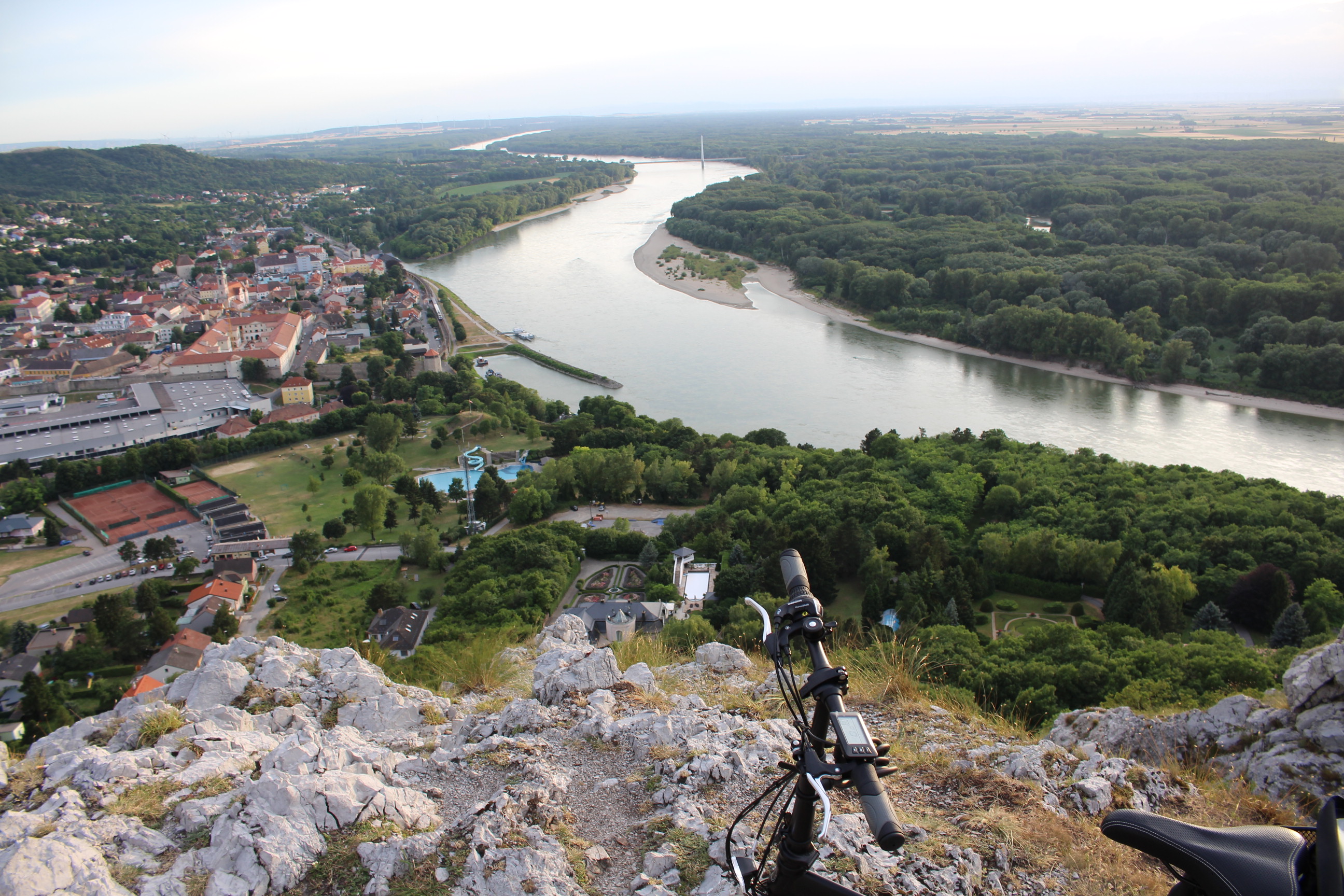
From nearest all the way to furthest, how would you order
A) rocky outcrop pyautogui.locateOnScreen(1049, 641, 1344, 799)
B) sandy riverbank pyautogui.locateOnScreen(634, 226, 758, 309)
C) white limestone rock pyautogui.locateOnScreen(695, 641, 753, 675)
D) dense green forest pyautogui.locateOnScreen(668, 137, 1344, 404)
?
1. rocky outcrop pyautogui.locateOnScreen(1049, 641, 1344, 799)
2. white limestone rock pyautogui.locateOnScreen(695, 641, 753, 675)
3. dense green forest pyautogui.locateOnScreen(668, 137, 1344, 404)
4. sandy riverbank pyautogui.locateOnScreen(634, 226, 758, 309)

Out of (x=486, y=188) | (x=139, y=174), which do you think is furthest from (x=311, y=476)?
(x=139, y=174)

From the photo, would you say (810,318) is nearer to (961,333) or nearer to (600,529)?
(961,333)

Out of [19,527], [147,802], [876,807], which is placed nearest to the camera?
[876,807]

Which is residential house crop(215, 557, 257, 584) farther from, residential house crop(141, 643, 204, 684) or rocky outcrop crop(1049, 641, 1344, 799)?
rocky outcrop crop(1049, 641, 1344, 799)

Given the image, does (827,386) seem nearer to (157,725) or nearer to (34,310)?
(157,725)

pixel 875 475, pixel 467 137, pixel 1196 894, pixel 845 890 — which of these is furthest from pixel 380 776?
pixel 467 137

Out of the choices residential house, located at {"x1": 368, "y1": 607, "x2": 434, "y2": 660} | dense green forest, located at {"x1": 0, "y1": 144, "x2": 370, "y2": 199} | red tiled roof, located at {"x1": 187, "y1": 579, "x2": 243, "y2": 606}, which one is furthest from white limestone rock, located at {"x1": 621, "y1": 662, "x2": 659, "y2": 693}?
dense green forest, located at {"x1": 0, "y1": 144, "x2": 370, "y2": 199}

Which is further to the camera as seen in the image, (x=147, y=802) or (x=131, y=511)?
(x=131, y=511)

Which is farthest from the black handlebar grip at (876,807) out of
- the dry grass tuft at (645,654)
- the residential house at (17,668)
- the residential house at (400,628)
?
the residential house at (17,668)
